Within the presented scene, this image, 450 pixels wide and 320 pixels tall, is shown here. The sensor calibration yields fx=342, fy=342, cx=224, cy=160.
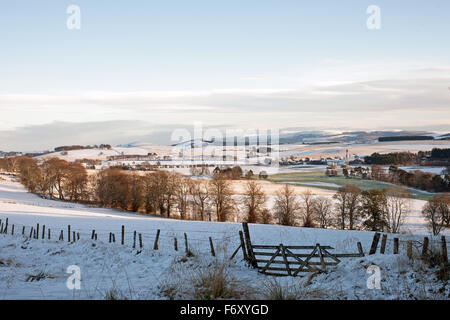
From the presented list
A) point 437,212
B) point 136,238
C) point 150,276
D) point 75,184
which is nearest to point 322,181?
point 437,212

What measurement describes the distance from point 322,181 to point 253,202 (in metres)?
28.0

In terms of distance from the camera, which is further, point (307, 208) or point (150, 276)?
point (307, 208)

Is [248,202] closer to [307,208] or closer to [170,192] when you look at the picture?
[307,208]

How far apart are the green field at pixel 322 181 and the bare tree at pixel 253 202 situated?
18.1 metres

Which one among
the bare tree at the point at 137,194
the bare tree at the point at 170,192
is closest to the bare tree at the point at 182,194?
the bare tree at the point at 170,192

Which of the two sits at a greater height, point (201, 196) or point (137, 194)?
point (201, 196)

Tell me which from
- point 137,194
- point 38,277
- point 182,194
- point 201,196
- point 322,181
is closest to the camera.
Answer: point 38,277

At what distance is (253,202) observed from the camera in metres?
60.8

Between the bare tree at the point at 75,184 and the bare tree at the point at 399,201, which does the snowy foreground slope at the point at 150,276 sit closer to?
the bare tree at the point at 399,201

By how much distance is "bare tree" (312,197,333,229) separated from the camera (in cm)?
5894

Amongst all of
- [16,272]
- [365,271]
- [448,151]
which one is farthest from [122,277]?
[448,151]

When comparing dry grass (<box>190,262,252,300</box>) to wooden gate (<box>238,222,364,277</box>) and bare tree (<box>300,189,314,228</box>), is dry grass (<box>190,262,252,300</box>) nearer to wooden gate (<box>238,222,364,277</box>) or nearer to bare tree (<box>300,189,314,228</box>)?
wooden gate (<box>238,222,364,277</box>)
